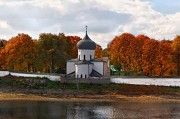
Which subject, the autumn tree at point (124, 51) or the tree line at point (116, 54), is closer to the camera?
the tree line at point (116, 54)

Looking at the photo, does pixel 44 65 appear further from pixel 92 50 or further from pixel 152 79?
pixel 152 79

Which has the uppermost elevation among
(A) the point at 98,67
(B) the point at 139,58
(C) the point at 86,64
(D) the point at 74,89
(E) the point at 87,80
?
(B) the point at 139,58

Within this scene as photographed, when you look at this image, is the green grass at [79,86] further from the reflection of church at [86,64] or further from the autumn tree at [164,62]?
the autumn tree at [164,62]

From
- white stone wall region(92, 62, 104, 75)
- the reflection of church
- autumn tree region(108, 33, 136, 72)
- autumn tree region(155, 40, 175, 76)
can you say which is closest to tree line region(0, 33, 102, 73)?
the reflection of church

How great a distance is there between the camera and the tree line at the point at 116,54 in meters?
63.1

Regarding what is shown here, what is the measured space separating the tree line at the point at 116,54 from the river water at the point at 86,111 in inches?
756

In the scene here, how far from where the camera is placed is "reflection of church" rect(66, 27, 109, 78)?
6291cm

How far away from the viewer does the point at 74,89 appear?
55812mm

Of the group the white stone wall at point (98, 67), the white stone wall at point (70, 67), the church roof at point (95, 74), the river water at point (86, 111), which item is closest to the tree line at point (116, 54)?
the white stone wall at point (70, 67)

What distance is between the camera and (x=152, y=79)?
5634 cm

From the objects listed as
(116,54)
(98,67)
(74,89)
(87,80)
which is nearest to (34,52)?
(98,67)

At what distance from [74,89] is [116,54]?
1644cm

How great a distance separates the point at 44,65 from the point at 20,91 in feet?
46.5

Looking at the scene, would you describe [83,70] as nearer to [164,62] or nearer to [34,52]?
[34,52]
